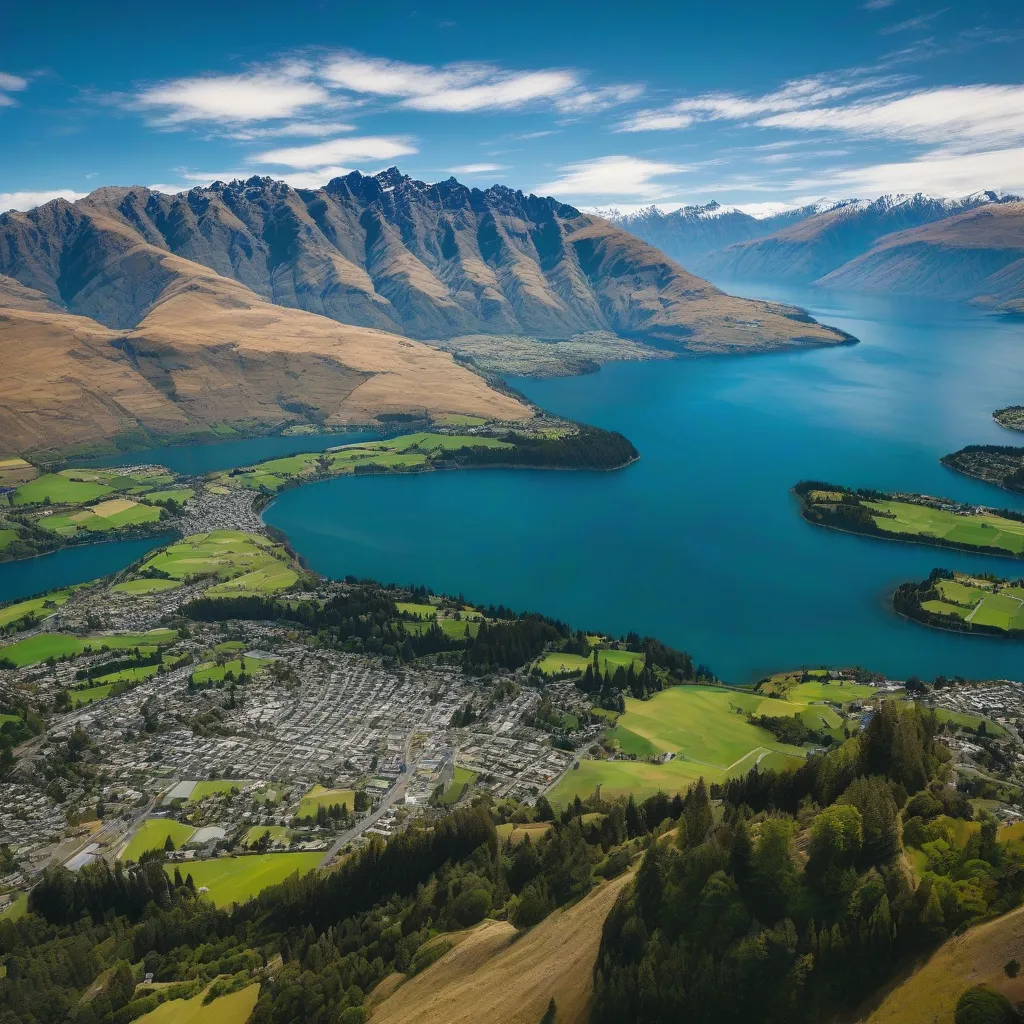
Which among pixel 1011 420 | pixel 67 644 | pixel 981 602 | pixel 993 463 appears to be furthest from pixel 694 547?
pixel 1011 420

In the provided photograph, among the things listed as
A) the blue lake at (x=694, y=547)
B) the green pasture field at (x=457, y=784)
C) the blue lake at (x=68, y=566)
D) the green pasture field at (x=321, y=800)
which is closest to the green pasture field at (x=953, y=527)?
the blue lake at (x=694, y=547)

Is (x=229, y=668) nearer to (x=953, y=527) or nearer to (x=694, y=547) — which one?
(x=694, y=547)

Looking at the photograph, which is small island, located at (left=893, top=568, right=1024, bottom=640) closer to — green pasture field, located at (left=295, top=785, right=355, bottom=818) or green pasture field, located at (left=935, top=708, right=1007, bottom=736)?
green pasture field, located at (left=935, top=708, right=1007, bottom=736)

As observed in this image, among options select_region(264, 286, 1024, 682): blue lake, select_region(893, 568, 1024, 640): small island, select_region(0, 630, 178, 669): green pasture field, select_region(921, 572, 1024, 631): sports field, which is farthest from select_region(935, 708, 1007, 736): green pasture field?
select_region(0, 630, 178, 669): green pasture field

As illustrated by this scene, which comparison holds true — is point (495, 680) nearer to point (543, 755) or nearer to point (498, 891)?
point (543, 755)

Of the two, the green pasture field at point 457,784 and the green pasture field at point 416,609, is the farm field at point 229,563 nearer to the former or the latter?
the green pasture field at point 416,609

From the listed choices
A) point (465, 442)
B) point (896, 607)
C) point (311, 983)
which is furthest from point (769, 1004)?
point (465, 442)
